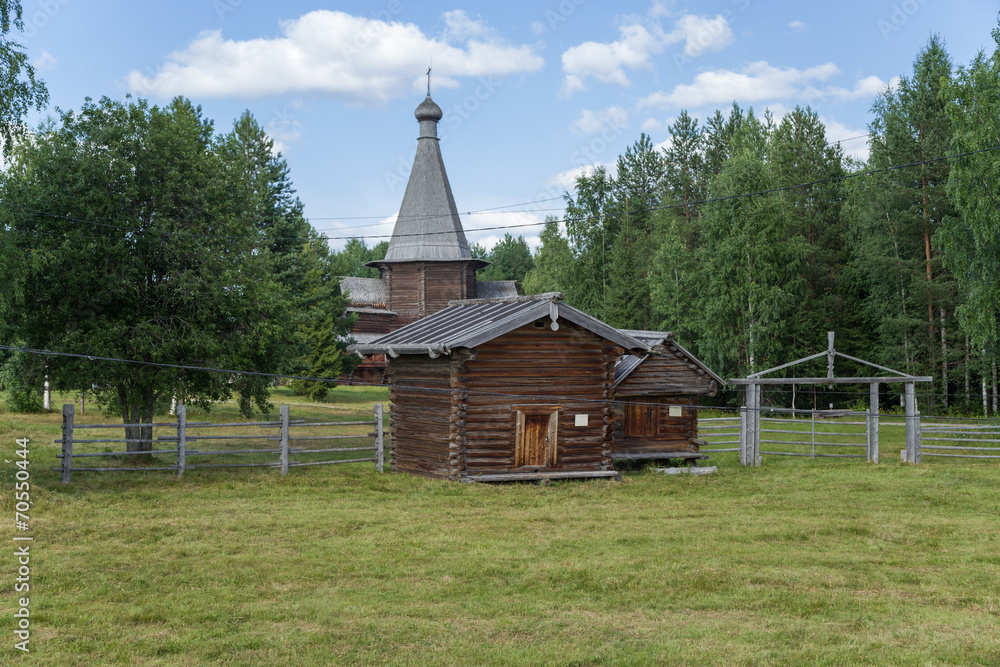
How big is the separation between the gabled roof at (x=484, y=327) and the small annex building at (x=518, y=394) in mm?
32

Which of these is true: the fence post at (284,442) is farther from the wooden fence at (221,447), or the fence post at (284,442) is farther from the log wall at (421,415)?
the log wall at (421,415)

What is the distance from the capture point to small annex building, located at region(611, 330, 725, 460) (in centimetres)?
2264

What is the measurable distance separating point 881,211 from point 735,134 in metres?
16.1

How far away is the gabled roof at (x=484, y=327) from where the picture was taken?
18641 mm

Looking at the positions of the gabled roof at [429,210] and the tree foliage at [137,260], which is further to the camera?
the gabled roof at [429,210]

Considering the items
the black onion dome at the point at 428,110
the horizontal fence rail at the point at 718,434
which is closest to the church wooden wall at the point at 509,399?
the horizontal fence rail at the point at 718,434

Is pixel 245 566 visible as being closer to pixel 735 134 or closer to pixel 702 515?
pixel 702 515

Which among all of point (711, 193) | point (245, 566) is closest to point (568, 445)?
point (245, 566)

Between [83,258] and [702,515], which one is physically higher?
[83,258]

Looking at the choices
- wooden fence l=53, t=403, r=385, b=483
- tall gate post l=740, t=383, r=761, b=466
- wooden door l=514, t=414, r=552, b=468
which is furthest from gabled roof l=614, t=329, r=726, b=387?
wooden fence l=53, t=403, r=385, b=483

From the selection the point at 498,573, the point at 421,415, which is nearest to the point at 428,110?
the point at 421,415

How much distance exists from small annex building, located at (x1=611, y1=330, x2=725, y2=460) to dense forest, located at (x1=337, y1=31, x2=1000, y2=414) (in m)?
13.4

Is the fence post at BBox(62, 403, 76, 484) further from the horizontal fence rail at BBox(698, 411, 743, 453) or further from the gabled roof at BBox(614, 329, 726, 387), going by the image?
the horizontal fence rail at BBox(698, 411, 743, 453)

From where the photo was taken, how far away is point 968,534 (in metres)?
14.5
